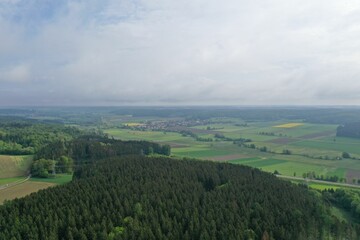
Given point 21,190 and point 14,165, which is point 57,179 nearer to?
point 21,190

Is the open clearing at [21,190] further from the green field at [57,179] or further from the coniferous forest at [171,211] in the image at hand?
the coniferous forest at [171,211]

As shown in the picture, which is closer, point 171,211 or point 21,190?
point 171,211

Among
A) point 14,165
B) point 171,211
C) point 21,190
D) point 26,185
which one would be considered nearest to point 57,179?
point 26,185

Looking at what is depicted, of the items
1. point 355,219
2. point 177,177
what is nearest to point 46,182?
point 177,177

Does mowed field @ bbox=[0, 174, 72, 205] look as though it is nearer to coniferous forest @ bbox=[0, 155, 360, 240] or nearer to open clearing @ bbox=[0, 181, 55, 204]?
open clearing @ bbox=[0, 181, 55, 204]

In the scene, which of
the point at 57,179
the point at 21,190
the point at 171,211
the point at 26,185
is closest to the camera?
the point at 171,211

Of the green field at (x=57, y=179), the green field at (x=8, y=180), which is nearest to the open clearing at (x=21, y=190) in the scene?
the green field at (x=57, y=179)
